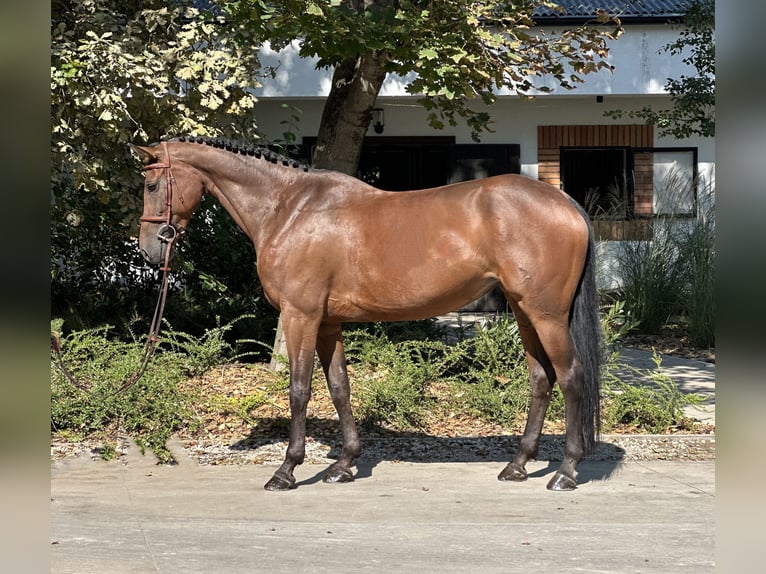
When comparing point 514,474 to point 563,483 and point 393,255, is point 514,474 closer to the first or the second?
point 563,483

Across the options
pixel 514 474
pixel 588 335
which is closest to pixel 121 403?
pixel 514 474

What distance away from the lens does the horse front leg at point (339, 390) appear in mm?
6227

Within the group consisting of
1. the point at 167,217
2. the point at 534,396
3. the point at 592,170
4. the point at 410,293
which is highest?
the point at 592,170

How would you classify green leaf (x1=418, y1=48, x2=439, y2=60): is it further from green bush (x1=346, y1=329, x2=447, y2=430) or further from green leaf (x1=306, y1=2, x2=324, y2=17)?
green bush (x1=346, y1=329, x2=447, y2=430)

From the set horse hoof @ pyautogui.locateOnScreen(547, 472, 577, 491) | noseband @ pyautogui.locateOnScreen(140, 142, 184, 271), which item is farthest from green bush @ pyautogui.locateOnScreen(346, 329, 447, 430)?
noseband @ pyautogui.locateOnScreen(140, 142, 184, 271)

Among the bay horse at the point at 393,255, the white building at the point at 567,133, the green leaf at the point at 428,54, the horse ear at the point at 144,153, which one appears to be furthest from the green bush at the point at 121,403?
the white building at the point at 567,133

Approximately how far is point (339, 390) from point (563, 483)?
159 centimetres

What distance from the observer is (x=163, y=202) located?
6020 mm

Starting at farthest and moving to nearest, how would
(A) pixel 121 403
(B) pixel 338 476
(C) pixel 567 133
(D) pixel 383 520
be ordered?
(C) pixel 567 133 < (A) pixel 121 403 < (B) pixel 338 476 < (D) pixel 383 520

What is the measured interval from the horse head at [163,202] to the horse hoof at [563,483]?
2886 millimetres

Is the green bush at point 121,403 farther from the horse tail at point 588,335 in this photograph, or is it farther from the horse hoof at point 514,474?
the horse tail at point 588,335

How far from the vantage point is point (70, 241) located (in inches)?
424
